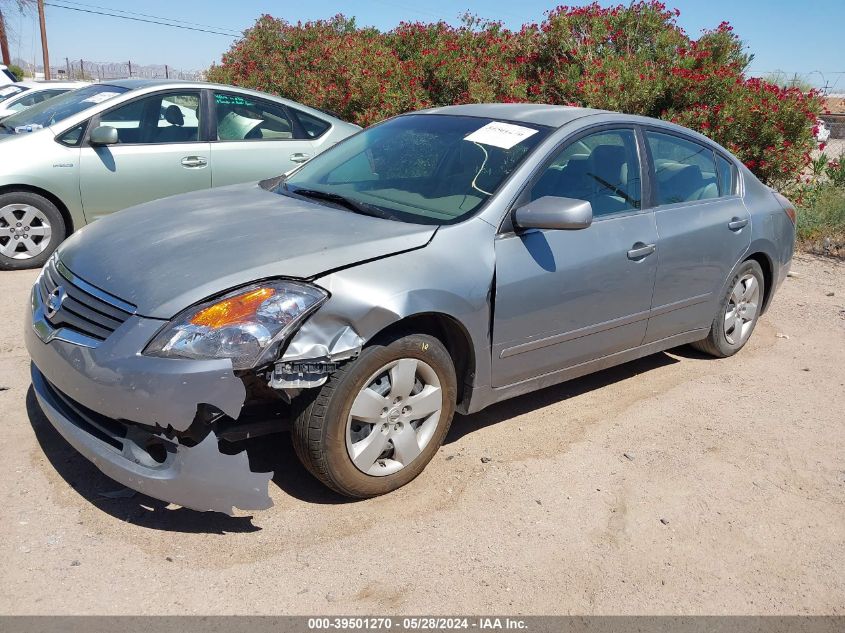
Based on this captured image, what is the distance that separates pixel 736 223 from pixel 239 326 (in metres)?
3.41

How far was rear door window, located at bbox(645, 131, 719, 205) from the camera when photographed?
15.1ft

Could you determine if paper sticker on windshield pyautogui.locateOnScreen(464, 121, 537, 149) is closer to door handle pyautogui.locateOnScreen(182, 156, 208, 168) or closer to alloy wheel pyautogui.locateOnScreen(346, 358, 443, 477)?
alloy wheel pyautogui.locateOnScreen(346, 358, 443, 477)

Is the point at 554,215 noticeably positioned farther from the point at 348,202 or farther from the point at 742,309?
the point at 742,309

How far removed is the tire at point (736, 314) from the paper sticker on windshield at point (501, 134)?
1900mm

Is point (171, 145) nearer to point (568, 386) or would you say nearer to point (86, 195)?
point (86, 195)

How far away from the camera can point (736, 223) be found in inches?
197

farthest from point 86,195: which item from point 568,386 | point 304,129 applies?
point 568,386

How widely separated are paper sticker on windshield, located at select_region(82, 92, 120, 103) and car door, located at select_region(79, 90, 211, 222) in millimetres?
196

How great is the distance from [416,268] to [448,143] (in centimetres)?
112

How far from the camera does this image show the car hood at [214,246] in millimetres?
3084

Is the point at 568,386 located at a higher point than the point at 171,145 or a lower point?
lower

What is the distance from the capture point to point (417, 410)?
136 inches

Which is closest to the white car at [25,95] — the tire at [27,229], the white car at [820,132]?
the tire at [27,229]

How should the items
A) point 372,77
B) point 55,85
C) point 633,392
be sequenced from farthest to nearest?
point 55,85 < point 372,77 < point 633,392
